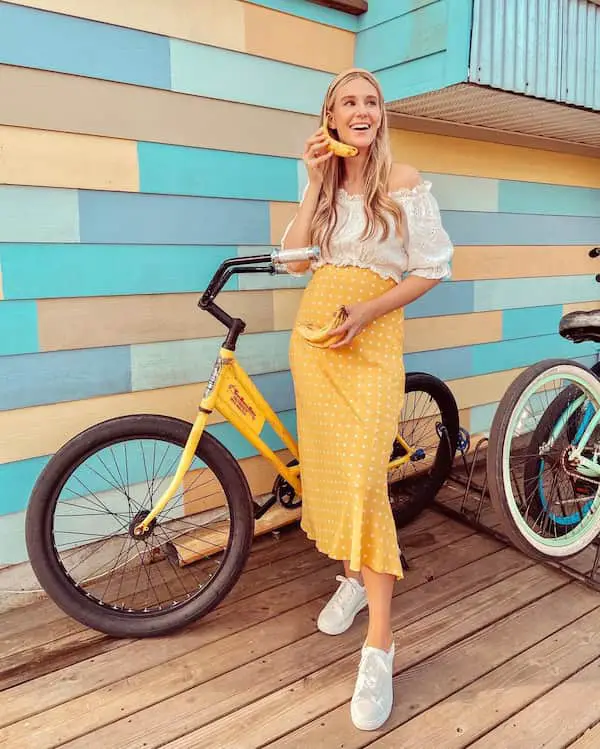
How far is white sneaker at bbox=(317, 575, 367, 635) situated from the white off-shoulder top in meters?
0.95

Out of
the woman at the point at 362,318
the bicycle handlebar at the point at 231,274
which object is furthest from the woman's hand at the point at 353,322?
the bicycle handlebar at the point at 231,274

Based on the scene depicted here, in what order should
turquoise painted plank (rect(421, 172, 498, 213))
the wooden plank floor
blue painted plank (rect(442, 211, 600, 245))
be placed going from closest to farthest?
the wooden plank floor < turquoise painted plank (rect(421, 172, 498, 213)) < blue painted plank (rect(442, 211, 600, 245))

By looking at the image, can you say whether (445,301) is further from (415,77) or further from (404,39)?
(404,39)

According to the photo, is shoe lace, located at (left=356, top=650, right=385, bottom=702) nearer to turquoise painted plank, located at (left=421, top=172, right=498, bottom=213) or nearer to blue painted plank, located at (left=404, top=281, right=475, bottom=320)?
blue painted plank, located at (left=404, top=281, right=475, bottom=320)

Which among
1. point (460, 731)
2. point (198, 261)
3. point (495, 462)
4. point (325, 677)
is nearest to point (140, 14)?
point (198, 261)

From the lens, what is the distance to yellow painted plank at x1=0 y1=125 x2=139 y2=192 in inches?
73.7

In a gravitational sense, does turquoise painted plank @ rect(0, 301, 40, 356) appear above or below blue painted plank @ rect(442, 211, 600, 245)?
below

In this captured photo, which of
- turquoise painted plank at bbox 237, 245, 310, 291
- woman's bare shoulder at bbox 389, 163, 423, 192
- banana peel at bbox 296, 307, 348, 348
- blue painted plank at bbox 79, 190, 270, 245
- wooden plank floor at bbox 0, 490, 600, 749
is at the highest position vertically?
woman's bare shoulder at bbox 389, 163, 423, 192

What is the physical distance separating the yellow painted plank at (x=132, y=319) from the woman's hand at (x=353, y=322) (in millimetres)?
721

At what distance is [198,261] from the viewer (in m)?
2.24

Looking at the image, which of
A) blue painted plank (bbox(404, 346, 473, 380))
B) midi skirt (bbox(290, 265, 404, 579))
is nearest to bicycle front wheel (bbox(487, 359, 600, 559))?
midi skirt (bbox(290, 265, 404, 579))

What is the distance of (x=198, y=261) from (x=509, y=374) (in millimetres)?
1869

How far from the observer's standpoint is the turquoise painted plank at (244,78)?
2.12 meters

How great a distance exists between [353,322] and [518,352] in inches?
78.0
